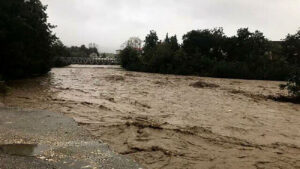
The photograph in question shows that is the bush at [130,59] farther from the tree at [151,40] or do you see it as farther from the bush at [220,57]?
the tree at [151,40]

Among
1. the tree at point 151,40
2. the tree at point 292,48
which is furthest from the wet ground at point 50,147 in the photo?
the tree at point 151,40

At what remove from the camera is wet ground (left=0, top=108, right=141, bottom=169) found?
595 cm

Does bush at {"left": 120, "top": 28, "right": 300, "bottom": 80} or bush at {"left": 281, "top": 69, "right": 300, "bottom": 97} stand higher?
bush at {"left": 120, "top": 28, "right": 300, "bottom": 80}

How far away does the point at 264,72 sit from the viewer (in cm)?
4203

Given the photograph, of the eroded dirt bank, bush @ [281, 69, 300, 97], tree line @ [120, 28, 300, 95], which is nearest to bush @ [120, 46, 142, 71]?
tree line @ [120, 28, 300, 95]

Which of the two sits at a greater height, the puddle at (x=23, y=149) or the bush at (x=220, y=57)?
the bush at (x=220, y=57)

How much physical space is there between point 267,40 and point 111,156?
50.3 metres

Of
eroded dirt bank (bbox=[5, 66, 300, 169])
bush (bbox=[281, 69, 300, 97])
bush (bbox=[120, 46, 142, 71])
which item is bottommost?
eroded dirt bank (bbox=[5, 66, 300, 169])

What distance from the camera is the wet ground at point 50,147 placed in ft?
19.5

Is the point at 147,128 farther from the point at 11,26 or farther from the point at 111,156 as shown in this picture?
the point at 11,26

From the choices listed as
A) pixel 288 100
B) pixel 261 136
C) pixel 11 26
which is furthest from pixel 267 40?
pixel 261 136

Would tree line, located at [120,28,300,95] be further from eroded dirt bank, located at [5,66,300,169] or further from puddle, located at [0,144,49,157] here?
puddle, located at [0,144,49,157]

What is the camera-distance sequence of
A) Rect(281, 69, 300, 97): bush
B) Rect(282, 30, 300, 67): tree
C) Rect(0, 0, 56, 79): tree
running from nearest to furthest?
Rect(281, 69, 300, 97): bush, Rect(0, 0, 56, 79): tree, Rect(282, 30, 300, 67): tree

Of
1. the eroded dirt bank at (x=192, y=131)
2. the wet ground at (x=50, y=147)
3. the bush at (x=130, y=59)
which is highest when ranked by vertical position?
the bush at (x=130, y=59)
